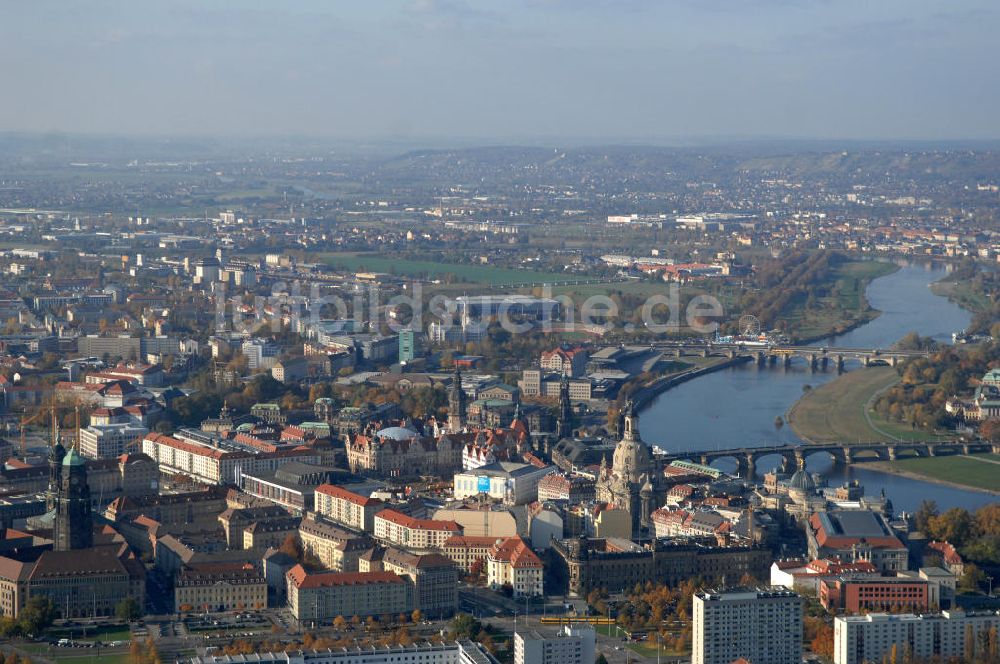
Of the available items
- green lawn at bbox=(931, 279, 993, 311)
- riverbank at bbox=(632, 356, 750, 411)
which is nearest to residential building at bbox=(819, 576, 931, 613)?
riverbank at bbox=(632, 356, 750, 411)

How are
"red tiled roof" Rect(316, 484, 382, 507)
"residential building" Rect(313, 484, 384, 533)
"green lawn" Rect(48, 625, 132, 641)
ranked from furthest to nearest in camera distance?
"red tiled roof" Rect(316, 484, 382, 507)
"residential building" Rect(313, 484, 384, 533)
"green lawn" Rect(48, 625, 132, 641)

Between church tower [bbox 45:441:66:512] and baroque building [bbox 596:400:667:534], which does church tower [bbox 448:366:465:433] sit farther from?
church tower [bbox 45:441:66:512]

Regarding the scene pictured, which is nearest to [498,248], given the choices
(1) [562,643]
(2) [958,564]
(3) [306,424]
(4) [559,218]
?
(4) [559,218]

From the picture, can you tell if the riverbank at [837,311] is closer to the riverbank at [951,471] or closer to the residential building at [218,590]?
the riverbank at [951,471]

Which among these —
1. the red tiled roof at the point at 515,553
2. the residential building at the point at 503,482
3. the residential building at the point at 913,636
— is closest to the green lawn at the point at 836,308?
the residential building at the point at 503,482

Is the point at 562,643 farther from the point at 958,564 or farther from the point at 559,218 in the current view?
the point at 559,218
